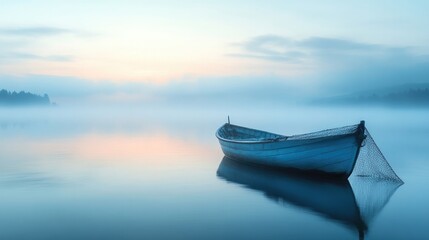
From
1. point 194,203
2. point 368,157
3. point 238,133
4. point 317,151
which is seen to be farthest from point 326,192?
point 238,133

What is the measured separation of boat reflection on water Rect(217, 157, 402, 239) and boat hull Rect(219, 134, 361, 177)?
546 mm

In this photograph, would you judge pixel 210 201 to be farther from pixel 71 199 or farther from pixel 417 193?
pixel 417 193

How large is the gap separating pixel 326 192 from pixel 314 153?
6.92 ft

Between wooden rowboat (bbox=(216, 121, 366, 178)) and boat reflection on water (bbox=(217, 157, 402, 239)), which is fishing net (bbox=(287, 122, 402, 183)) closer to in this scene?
wooden rowboat (bbox=(216, 121, 366, 178))

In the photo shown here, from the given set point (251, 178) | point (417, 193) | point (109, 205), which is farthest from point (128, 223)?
point (417, 193)

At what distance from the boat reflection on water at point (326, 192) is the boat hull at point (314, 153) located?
0.55 meters

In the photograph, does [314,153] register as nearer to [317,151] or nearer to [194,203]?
[317,151]

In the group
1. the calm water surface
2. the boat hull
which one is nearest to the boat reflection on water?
the calm water surface

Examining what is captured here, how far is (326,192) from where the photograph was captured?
16156 mm

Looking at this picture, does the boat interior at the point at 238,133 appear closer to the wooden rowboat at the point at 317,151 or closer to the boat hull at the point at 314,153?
the wooden rowboat at the point at 317,151

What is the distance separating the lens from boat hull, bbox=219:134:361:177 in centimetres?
1681

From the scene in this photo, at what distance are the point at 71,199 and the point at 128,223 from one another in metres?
4.26

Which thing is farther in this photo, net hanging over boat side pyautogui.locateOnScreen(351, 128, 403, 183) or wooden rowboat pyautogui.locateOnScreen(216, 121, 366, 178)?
net hanging over boat side pyautogui.locateOnScreen(351, 128, 403, 183)

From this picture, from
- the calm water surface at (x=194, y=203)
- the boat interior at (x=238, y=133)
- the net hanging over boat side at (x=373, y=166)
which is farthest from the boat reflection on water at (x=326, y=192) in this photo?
the boat interior at (x=238, y=133)
